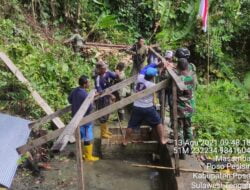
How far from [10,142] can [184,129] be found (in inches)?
111

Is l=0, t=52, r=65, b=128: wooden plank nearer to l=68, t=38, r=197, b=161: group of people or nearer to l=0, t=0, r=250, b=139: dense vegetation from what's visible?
l=0, t=0, r=250, b=139: dense vegetation

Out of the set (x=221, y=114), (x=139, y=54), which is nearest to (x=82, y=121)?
(x=139, y=54)

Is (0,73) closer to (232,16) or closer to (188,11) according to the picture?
(188,11)

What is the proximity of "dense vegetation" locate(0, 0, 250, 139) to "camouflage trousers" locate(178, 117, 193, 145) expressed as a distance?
1.80m

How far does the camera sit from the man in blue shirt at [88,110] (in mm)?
6805

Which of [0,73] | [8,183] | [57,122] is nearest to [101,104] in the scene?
[57,122]

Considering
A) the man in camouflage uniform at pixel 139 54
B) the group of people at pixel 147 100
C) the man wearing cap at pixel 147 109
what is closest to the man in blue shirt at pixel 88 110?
the group of people at pixel 147 100

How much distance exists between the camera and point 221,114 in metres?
9.58

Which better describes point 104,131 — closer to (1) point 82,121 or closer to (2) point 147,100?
(2) point 147,100

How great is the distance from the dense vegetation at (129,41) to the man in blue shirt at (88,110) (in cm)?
153

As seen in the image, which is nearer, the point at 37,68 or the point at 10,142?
the point at 10,142

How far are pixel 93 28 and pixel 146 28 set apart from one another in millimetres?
2712

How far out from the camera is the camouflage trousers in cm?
657

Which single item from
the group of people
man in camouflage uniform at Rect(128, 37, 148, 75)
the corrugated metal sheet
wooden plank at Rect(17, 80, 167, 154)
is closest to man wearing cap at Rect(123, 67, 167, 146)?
the group of people
